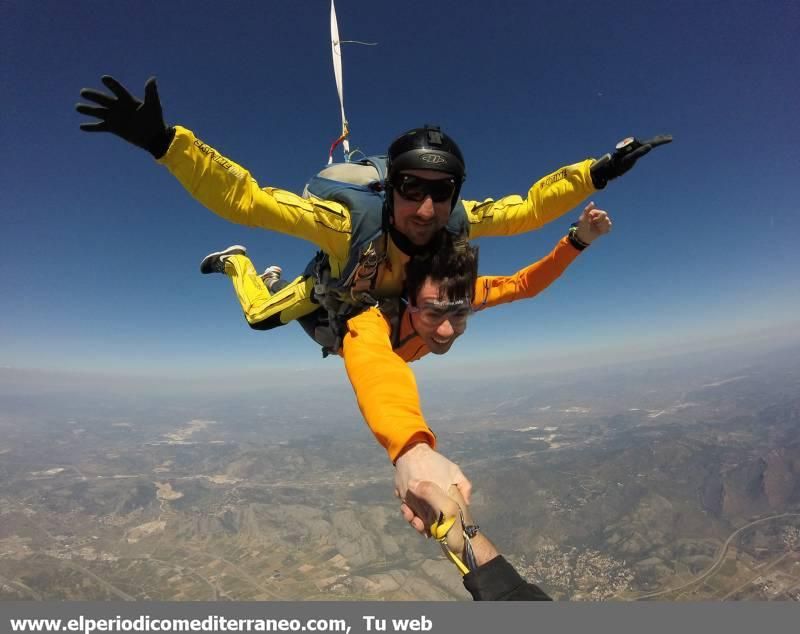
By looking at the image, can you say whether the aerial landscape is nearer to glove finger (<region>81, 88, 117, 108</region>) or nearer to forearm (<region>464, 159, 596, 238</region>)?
forearm (<region>464, 159, 596, 238</region>)

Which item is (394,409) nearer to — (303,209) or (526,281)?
(303,209)

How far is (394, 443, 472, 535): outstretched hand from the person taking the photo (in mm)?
1272

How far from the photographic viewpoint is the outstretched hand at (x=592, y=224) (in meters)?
2.91

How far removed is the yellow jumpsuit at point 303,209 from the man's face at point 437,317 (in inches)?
10.6

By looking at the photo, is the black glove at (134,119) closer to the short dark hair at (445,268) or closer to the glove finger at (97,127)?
the glove finger at (97,127)

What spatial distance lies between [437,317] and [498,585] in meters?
1.61

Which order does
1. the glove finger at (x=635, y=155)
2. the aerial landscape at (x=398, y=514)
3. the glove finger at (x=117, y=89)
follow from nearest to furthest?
the glove finger at (x=117, y=89) → the glove finger at (x=635, y=155) → the aerial landscape at (x=398, y=514)

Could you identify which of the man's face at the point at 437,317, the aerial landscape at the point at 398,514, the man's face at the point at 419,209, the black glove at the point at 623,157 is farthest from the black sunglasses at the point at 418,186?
the aerial landscape at the point at 398,514

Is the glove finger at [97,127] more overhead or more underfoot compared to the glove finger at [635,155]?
more underfoot

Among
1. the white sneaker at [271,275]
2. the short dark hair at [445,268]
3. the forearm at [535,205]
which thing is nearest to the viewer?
the short dark hair at [445,268]

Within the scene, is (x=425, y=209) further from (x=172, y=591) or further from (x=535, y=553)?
(x=535, y=553)

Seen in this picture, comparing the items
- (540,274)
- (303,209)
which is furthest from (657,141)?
(303,209)

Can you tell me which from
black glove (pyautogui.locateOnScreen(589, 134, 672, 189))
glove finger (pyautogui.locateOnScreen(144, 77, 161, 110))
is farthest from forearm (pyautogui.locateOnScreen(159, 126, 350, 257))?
black glove (pyautogui.locateOnScreen(589, 134, 672, 189))

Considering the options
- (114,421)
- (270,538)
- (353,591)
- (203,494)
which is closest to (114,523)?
(203,494)
